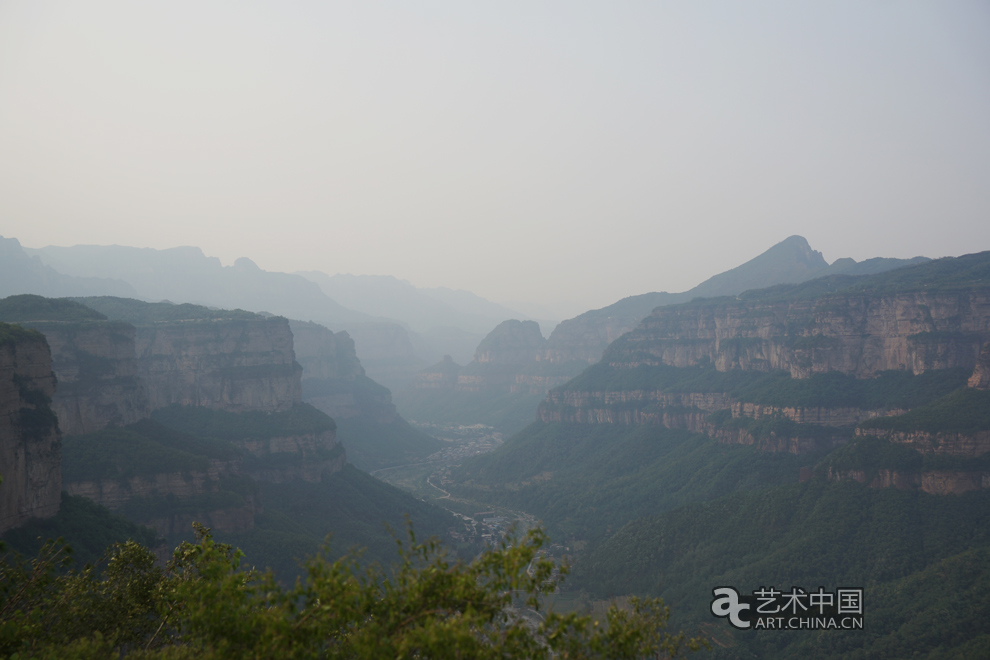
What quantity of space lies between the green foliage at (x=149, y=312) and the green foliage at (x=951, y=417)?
97.2 metres

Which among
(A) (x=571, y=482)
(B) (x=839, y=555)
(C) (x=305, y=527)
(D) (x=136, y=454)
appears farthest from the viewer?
(A) (x=571, y=482)

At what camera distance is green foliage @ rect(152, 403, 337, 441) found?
307 feet

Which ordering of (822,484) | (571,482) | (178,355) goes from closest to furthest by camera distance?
(822,484), (178,355), (571,482)

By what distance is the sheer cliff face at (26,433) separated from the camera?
42.6 m

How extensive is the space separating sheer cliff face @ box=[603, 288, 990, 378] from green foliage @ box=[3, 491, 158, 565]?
97168 mm

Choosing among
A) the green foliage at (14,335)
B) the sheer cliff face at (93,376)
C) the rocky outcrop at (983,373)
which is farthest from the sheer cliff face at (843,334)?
the green foliage at (14,335)

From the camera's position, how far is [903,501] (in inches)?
2522

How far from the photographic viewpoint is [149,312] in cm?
10569

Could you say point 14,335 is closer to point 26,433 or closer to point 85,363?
point 26,433

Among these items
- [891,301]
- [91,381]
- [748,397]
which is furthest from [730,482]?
[91,381]

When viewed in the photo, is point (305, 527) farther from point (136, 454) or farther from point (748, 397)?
point (748, 397)

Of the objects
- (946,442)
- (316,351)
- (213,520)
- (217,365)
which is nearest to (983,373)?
(946,442)

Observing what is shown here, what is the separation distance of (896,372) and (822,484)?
3263 cm

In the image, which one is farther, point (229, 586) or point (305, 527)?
point (305, 527)
